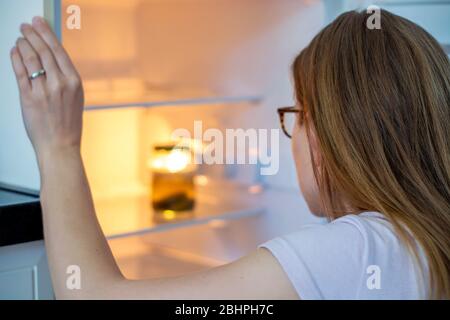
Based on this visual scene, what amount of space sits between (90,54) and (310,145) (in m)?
1.01

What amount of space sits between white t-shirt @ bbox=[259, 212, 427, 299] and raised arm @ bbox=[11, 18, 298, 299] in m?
0.02

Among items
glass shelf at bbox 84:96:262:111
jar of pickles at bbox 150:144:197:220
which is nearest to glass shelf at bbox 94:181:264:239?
jar of pickles at bbox 150:144:197:220

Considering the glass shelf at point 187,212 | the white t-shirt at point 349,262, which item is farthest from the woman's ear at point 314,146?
the glass shelf at point 187,212

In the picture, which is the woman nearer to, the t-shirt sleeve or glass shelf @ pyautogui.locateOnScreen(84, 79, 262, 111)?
the t-shirt sleeve

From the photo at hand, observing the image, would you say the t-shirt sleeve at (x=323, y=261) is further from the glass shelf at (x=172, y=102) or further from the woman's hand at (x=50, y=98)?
the glass shelf at (x=172, y=102)

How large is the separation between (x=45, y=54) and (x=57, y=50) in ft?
0.06

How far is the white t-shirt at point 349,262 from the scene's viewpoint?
95cm

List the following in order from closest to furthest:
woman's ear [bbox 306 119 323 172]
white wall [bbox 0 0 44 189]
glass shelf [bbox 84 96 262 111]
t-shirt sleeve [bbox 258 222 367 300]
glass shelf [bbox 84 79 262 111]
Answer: t-shirt sleeve [bbox 258 222 367 300], woman's ear [bbox 306 119 323 172], white wall [bbox 0 0 44 189], glass shelf [bbox 84 96 262 111], glass shelf [bbox 84 79 262 111]

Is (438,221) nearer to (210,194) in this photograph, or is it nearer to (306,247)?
(306,247)

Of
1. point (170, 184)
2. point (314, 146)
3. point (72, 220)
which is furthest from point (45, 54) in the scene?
point (170, 184)

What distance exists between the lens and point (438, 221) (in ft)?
3.51

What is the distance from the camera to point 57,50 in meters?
1.07

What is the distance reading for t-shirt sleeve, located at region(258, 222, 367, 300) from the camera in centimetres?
95

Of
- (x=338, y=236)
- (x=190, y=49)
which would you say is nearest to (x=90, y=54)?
(x=190, y=49)
